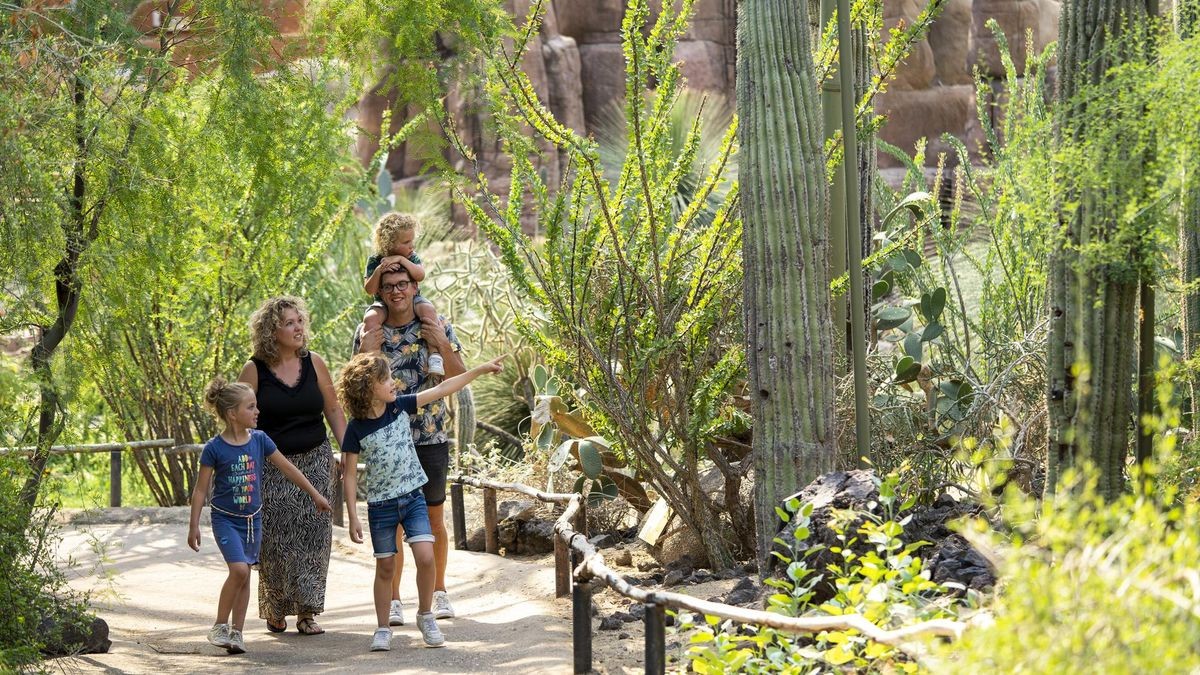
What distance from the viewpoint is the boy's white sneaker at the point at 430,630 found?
5.16 metres

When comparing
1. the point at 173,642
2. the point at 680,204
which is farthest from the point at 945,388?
the point at 680,204

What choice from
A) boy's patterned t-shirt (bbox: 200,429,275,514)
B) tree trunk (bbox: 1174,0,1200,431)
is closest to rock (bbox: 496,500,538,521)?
boy's patterned t-shirt (bbox: 200,429,275,514)

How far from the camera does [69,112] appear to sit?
4.87 m

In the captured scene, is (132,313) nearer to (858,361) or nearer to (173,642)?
(173,642)

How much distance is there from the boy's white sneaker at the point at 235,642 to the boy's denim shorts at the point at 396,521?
612mm

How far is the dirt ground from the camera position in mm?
4996

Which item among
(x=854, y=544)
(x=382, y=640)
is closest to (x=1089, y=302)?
(x=854, y=544)

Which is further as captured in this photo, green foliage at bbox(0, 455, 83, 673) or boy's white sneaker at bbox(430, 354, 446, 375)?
boy's white sneaker at bbox(430, 354, 446, 375)

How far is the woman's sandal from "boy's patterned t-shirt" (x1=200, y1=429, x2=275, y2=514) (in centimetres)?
60

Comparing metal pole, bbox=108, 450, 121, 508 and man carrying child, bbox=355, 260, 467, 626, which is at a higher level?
man carrying child, bbox=355, 260, 467, 626

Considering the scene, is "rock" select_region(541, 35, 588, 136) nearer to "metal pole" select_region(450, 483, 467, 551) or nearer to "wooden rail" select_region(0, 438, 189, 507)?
"wooden rail" select_region(0, 438, 189, 507)

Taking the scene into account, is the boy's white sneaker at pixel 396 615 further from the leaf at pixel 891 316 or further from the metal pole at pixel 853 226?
the leaf at pixel 891 316

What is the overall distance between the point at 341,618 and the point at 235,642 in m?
1.03

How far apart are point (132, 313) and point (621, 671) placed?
5.16m
